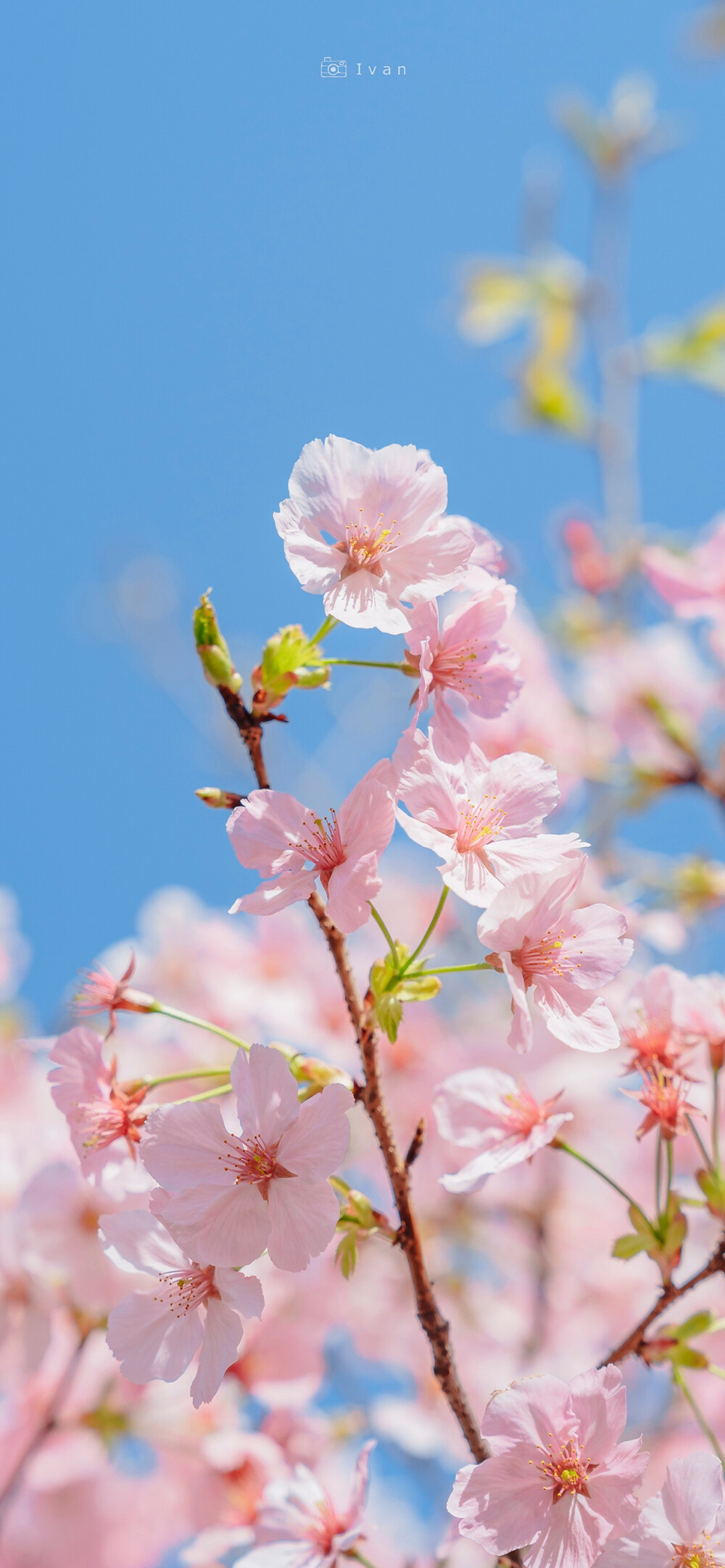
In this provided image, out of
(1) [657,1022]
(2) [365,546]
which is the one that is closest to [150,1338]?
(1) [657,1022]

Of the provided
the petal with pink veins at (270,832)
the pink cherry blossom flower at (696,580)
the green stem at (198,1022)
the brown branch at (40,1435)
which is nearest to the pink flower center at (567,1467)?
the green stem at (198,1022)

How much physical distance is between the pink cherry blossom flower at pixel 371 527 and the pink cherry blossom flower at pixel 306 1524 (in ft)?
2.76

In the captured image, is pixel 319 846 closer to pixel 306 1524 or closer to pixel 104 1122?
pixel 104 1122

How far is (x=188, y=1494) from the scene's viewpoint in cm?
169

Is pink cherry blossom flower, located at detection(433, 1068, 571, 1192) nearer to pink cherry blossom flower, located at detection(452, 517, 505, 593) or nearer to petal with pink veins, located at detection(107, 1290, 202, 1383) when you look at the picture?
petal with pink veins, located at detection(107, 1290, 202, 1383)

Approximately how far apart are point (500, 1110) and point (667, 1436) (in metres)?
1.48

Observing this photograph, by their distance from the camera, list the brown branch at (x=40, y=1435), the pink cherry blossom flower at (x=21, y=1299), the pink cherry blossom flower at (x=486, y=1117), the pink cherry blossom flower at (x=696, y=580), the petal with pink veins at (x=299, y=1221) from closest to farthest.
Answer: the petal with pink veins at (x=299, y=1221)
the pink cherry blossom flower at (x=486, y=1117)
the pink cherry blossom flower at (x=21, y=1299)
the brown branch at (x=40, y=1435)
the pink cherry blossom flower at (x=696, y=580)

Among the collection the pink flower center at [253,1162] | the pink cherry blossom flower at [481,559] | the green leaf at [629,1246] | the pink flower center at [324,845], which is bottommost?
the green leaf at [629,1246]

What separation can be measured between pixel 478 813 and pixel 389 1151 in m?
0.30

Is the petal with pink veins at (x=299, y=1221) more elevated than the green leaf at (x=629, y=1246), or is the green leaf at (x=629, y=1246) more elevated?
the green leaf at (x=629, y=1246)

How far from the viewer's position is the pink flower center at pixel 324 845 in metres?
0.83

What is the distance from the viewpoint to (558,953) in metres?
0.85

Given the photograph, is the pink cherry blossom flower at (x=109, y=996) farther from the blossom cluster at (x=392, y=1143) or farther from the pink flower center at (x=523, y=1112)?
the pink flower center at (x=523, y=1112)

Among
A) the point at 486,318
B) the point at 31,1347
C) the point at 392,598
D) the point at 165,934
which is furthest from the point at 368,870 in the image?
the point at 486,318
